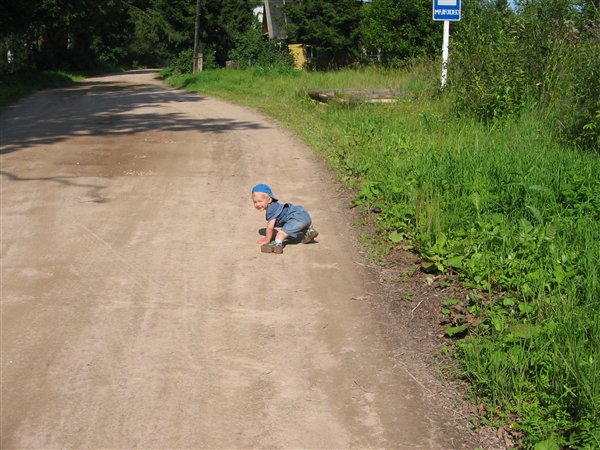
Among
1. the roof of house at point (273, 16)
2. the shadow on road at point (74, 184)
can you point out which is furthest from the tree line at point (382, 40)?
the roof of house at point (273, 16)

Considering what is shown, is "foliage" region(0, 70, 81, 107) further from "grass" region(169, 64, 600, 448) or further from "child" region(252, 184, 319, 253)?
"child" region(252, 184, 319, 253)

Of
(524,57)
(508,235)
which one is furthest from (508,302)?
(524,57)

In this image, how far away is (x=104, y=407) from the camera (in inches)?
161

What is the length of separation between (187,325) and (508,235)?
2.56 meters

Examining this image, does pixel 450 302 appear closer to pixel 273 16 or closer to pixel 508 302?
pixel 508 302

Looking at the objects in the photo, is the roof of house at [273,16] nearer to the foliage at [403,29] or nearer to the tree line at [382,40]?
the tree line at [382,40]

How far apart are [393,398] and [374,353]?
568 millimetres

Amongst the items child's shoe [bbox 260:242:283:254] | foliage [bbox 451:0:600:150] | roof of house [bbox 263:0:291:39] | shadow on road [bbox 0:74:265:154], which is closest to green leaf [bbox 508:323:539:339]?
child's shoe [bbox 260:242:283:254]

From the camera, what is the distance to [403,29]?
29297 mm

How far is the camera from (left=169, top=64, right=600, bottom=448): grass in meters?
3.90

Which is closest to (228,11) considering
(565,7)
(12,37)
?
(12,37)

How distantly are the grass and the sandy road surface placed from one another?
1.42 ft

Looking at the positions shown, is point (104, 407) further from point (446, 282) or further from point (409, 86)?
point (409, 86)

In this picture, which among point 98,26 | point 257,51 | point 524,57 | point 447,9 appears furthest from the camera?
point 98,26
